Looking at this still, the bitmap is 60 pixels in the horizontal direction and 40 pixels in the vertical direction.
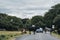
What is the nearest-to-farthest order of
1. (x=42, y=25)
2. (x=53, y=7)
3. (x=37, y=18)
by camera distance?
(x=53, y=7) → (x=42, y=25) → (x=37, y=18)

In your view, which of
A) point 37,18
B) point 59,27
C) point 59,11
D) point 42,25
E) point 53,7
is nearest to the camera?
point 59,27

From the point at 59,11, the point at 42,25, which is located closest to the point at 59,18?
the point at 59,11

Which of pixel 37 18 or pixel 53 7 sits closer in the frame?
pixel 53 7

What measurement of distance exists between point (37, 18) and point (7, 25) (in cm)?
5917

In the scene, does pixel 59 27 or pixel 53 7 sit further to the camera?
pixel 53 7

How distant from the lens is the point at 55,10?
11944 centimetres

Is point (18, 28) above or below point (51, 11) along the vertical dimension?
below

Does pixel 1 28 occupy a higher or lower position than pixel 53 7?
lower

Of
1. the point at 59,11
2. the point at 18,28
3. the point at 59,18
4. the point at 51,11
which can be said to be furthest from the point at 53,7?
the point at 59,18

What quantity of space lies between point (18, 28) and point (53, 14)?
59.4 feet

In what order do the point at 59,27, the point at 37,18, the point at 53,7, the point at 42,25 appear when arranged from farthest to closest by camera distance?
the point at 37,18, the point at 42,25, the point at 53,7, the point at 59,27

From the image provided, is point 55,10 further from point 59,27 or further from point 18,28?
point 59,27

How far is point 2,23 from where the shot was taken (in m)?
119

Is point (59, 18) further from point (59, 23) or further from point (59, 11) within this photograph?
point (59, 11)
